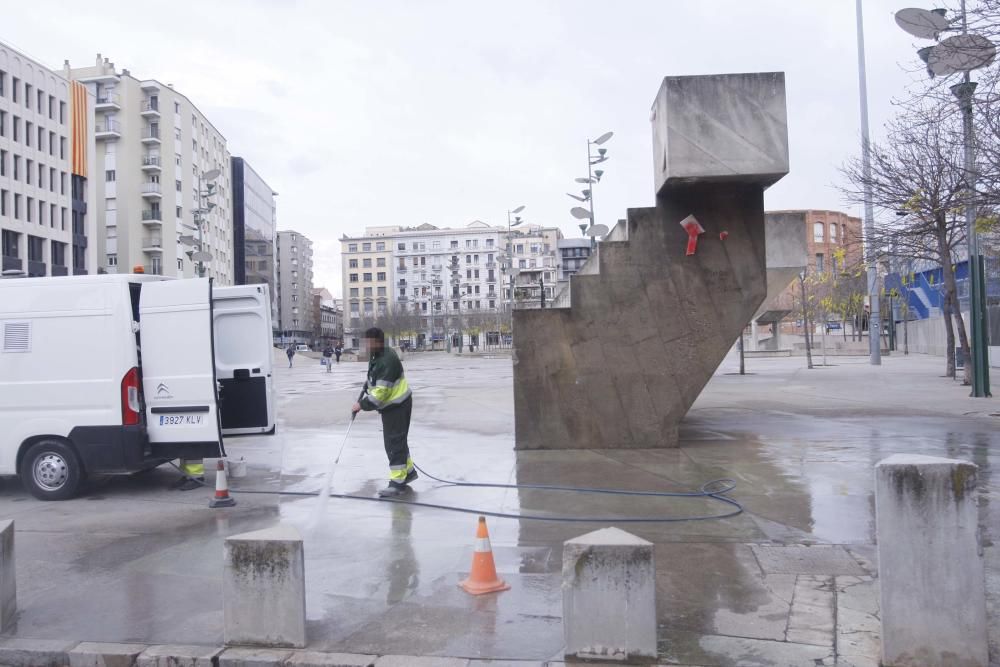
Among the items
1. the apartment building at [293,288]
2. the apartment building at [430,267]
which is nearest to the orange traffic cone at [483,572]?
the apartment building at [430,267]

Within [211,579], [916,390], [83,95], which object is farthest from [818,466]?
[83,95]

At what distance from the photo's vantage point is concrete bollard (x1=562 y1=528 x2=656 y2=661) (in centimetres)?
412

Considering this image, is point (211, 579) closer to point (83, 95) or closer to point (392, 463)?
point (392, 463)

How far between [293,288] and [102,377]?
135 meters

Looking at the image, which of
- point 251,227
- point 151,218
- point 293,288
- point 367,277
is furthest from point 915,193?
point 367,277

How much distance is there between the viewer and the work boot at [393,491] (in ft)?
27.4

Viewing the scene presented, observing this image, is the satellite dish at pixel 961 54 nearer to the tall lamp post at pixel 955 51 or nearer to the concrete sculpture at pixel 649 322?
the tall lamp post at pixel 955 51

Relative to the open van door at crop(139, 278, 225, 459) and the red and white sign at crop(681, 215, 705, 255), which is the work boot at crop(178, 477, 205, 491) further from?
the red and white sign at crop(681, 215, 705, 255)

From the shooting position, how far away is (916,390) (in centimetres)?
2062

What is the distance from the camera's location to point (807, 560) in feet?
19.0

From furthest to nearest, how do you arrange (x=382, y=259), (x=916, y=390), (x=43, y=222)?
(x=382, y=259) → (x=43, y=222) → (x=916, y=390)

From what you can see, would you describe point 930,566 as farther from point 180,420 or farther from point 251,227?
point 251,227

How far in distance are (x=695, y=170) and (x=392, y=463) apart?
17.0ft

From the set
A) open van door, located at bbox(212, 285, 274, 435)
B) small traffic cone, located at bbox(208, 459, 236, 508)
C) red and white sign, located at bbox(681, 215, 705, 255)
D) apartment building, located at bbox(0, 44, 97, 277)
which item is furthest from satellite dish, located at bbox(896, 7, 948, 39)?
apartment building, located at bbox(0, 44, 97, 277)
